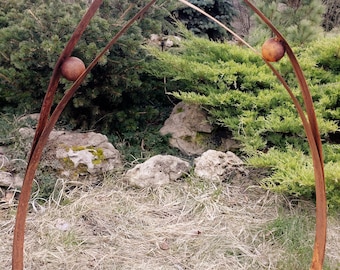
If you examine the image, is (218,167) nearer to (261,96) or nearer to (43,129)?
(261,96)

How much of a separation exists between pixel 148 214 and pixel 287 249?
801 mm

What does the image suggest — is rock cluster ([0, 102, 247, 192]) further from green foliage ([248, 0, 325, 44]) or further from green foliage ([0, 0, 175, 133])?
green foliage ([248, 0, 325, 44])

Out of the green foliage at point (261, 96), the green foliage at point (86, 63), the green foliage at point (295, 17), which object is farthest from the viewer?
the green foliage at point (295, 17)

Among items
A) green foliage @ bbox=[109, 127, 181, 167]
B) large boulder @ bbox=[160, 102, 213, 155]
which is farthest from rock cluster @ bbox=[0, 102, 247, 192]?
large boulder @ bbox=[160, 102, 213, 155]

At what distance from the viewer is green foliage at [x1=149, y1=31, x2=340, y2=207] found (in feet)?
7.49

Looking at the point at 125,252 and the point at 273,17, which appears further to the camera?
the point at 273,17

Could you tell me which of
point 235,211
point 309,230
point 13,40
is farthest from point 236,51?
point 13,40

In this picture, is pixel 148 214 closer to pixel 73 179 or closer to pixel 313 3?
pixel 73 179

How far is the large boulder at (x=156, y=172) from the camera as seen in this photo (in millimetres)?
2393

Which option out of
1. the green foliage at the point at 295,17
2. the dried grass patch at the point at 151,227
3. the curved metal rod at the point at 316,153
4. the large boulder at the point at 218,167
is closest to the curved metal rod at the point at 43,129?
the curved metal rod at the point at 316,153

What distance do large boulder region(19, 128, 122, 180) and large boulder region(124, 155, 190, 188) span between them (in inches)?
7.0

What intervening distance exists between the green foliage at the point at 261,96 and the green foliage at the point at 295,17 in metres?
0.69

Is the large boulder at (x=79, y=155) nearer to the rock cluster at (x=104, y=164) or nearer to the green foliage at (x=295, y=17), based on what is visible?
the rock cluster at (x=104, y=164)

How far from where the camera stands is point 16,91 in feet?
9.63
